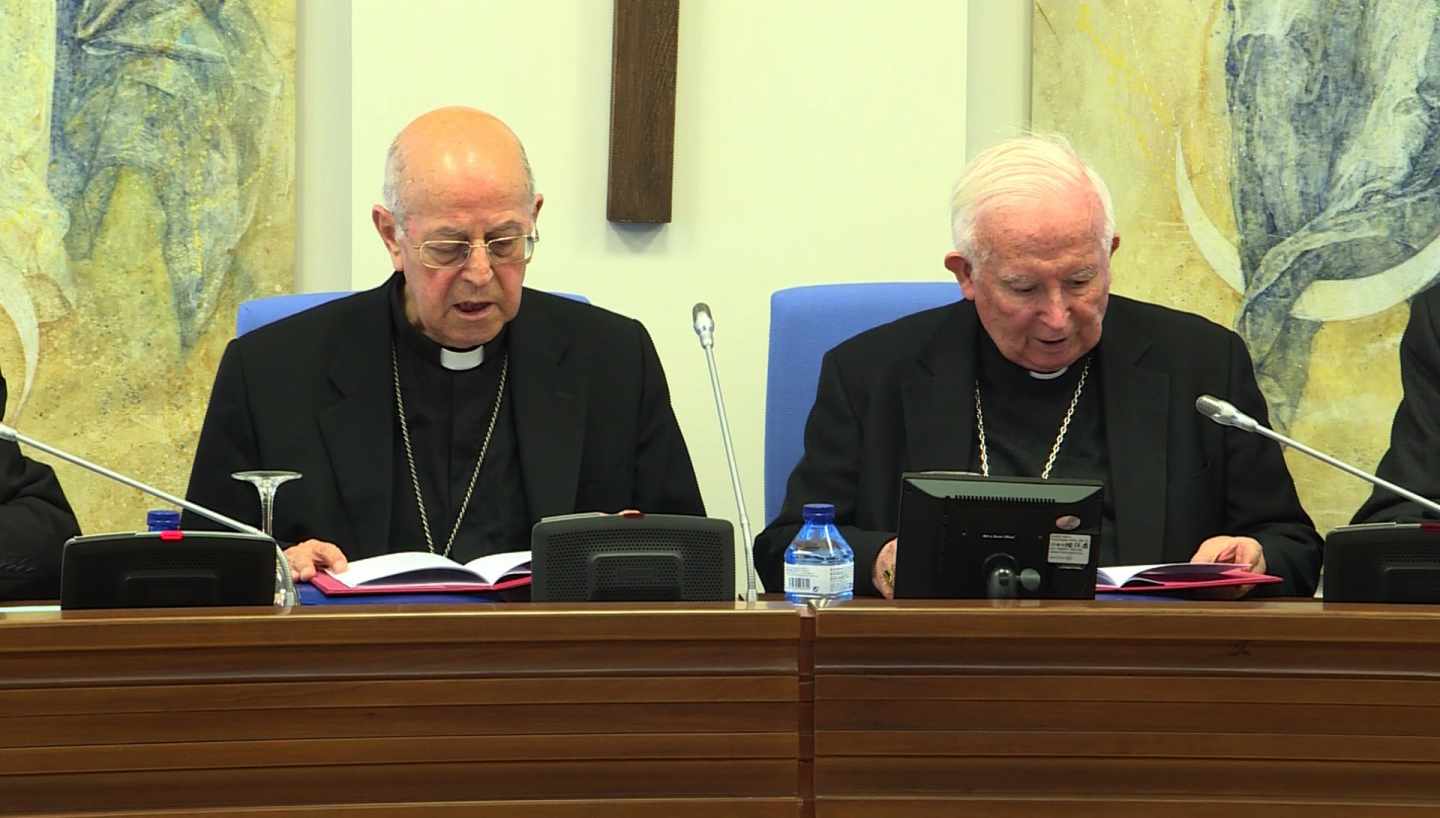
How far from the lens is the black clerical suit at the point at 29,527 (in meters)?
2.80

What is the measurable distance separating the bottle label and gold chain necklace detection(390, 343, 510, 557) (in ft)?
2.69

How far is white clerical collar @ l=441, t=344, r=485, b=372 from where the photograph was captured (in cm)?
319

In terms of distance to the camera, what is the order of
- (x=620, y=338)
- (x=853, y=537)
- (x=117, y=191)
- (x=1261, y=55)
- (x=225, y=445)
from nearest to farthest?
(x=853, y=537), (x=225, y=445), (x=620, y=338), (x=117, y=191), (x=1261, y=55)

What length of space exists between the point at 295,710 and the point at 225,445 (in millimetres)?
1504

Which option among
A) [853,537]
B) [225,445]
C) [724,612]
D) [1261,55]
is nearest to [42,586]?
[225,445]

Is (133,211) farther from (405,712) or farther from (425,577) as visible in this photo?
→ (405,712)

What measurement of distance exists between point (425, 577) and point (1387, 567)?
124cm

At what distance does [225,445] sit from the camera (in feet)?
9.85

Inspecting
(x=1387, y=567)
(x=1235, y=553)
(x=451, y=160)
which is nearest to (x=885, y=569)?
(x=1235, y=553)

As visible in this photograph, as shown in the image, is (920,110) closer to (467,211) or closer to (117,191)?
(467,211)

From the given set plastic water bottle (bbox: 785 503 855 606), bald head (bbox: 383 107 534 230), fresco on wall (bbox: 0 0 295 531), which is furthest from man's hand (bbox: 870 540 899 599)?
fresco on wall (bbox: 0 0 295 531)

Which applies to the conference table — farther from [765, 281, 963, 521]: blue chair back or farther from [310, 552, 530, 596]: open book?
[765, 281, 963, 521]: blue chair back

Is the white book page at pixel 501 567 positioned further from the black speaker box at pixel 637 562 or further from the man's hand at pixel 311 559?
the black speaker box at pixel 637 562

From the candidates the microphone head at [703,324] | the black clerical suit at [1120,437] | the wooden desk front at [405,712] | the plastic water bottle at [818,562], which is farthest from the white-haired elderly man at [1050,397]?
the wooden desk front at [405,712]
